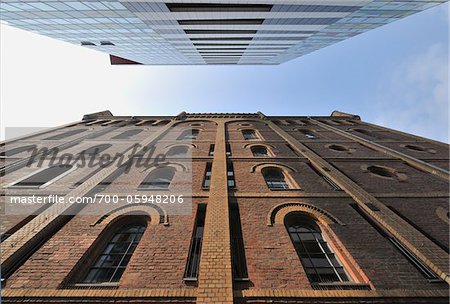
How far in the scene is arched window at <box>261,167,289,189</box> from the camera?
325 inches

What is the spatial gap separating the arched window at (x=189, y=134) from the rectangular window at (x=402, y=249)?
10.0m

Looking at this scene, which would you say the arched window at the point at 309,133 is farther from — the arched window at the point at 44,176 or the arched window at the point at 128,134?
the arched window at the point at 44,176

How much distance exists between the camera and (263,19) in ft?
50.5

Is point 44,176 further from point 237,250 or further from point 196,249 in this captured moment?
point 237,250

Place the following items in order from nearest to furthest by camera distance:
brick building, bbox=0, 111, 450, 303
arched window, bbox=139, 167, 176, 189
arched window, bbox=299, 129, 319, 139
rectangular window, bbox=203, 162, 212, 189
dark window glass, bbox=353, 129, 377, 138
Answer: brick building, bbox=0, 111, 450, 303
arched window, bbox=139, 167, 176, 189
rectangular window, bbox=203, 162, 212, 189
dark window glass, bbox=353, 129, 377, 138
arched window, bbox=299, 129, 319, 139

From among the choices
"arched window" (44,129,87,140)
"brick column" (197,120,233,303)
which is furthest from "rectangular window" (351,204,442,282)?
"arched window" (44,129,87,140)

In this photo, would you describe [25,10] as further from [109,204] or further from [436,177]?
[436,177]

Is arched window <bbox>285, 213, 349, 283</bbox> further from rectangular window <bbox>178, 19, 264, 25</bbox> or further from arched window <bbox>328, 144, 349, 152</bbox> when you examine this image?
rectangular window <bbox>178, 19, 264, 25</bbox>

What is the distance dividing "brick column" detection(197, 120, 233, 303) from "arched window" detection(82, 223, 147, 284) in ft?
6.51

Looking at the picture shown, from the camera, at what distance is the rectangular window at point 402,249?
14.3ft

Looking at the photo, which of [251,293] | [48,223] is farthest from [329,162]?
[48,223]

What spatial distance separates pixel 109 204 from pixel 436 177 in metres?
12.6

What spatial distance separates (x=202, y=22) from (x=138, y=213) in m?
15.8

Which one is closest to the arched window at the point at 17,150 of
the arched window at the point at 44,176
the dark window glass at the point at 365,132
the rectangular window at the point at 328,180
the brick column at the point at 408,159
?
the arched window at the point at 44,176
